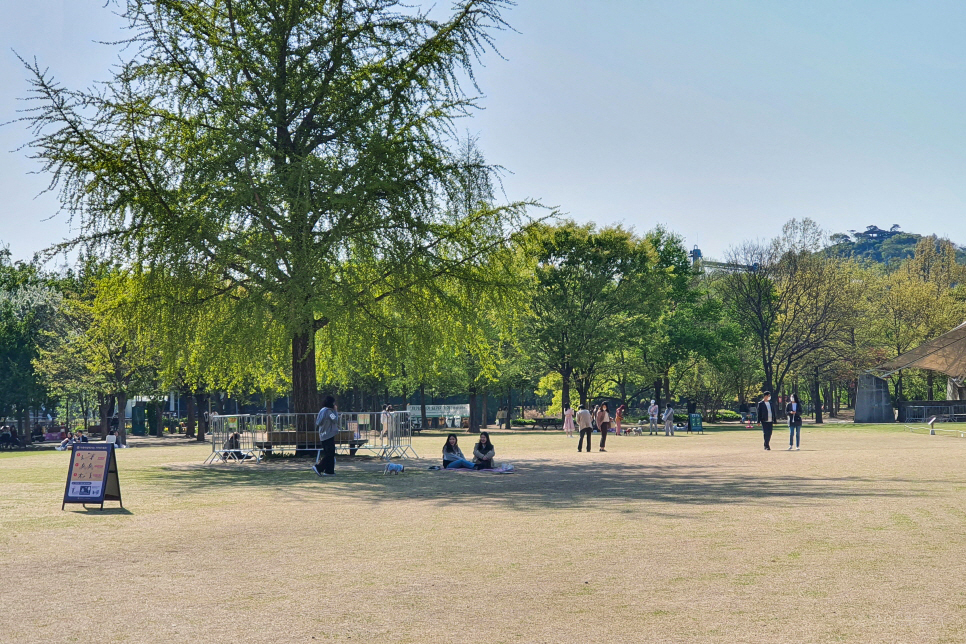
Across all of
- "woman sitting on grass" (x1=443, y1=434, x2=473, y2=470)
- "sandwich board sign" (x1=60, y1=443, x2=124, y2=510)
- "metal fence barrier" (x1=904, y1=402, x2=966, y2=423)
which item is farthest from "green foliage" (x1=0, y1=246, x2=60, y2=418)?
"metal fence barrier" (x1=904, y1=402, x2=966, y2=423)

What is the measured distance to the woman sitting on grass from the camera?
2277 cm

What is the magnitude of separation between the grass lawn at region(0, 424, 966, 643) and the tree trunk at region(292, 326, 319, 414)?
29.7ft

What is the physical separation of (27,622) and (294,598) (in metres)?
2.01

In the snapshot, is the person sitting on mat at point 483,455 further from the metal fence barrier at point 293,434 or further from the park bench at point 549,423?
the park bench at point 549,423

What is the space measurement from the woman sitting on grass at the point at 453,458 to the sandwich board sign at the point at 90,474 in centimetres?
935

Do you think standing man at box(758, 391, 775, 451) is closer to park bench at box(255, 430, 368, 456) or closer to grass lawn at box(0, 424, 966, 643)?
grass lawn at box(0, 424, 966, 643)

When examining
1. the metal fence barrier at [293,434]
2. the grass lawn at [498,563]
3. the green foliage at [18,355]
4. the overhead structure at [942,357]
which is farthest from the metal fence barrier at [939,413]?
the green foliage at [18,355]

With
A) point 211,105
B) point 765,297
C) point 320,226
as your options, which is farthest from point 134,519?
point 765,297

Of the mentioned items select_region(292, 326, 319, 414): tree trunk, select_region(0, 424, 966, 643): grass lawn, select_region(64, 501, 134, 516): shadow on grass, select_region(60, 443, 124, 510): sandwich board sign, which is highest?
select_region(292, 326, 319, 414): tree trunk

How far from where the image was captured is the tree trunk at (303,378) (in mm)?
27406

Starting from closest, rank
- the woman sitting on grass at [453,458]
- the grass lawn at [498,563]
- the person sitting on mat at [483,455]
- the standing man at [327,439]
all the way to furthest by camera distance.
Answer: the grass lawn at [498,563], the standing man at [327,439], the person sitting on mat at [483,455], the woman sitting on grass at [453,458]

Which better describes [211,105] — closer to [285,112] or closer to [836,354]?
[285,112]

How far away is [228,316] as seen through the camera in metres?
25.8

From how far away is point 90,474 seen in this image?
14.8 meters
